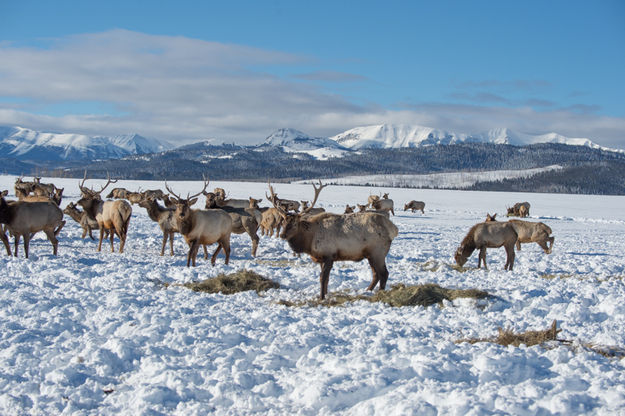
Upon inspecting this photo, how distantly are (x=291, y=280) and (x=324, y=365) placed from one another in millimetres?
4820

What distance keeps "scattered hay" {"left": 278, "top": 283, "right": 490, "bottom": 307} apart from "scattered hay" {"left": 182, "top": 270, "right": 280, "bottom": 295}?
113 cm

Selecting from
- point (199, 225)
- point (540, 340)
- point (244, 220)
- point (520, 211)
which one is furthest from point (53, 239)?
point (520, 211)

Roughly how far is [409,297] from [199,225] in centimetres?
729

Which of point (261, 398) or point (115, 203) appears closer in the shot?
point (261, 398)

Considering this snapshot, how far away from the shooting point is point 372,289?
1005cm

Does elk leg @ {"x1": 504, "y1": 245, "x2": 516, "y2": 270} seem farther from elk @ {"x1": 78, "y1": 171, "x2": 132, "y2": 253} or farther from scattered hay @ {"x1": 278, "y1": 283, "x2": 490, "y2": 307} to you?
elk @ {"x1": 78, "y1": 171, "x2": 132, "y2": 253}

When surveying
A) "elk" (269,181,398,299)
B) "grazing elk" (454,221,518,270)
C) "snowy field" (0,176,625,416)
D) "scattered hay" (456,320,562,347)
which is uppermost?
"elk" (269,181,398,299)

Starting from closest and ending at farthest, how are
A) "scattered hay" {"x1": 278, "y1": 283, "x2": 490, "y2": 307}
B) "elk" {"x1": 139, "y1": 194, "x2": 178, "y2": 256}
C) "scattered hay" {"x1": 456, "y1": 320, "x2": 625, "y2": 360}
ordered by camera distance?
"scattered hay" {"x1": 456, "y1": 320, "x2": 625, "y2": 360}
"scattered hay" {"x1": 278, "y1": 283, "x2": 490, "y2": 307}
"elk" {"x1": 139, "y1": 194, "x2": 178, "y2": 256}

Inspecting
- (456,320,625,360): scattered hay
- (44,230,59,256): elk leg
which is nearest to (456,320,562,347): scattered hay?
(456,320,625,360): scattered hay

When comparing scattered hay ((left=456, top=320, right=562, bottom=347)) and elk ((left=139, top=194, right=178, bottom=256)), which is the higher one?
elk ((left=139, top=194, right=178, bottom=256))

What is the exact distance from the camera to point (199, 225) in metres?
14.1

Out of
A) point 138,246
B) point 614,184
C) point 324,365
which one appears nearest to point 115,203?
point 138,246

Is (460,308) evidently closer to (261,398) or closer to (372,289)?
(372,289)

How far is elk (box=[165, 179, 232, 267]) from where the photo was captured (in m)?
13.7
